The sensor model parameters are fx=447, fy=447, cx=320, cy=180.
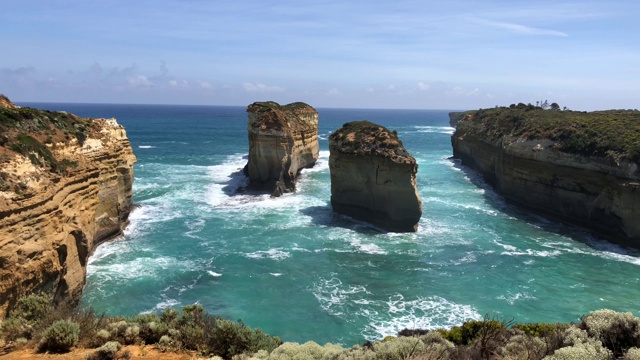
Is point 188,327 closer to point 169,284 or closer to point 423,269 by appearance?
point 169,284

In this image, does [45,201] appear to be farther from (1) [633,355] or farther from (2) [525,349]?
(1) [633,355]

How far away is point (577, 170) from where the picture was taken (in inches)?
1421

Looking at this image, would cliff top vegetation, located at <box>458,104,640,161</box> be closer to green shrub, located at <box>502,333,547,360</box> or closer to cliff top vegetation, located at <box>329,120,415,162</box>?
cliff top vegetation, located at <box>329,120,415,162</box>

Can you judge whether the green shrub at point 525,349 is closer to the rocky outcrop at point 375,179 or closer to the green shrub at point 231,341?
the green shrub at point 231,341

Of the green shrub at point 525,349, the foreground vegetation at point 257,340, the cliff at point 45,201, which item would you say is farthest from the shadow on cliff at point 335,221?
the green shrub at point 525,349

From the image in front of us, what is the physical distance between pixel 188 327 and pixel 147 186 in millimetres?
37731

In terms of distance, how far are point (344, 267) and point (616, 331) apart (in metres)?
18.3

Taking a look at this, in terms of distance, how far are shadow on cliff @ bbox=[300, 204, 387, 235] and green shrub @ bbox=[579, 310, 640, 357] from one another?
23702mm

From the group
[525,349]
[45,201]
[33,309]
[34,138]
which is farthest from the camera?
[34,138]

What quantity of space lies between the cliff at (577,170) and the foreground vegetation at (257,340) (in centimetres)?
2428

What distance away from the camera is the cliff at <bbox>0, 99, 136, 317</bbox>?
1498cm

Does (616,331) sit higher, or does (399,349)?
(616,331)

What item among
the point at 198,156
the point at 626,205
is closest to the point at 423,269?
the point at 626,205

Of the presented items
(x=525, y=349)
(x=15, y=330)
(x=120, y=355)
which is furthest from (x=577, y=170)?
(x=15, y=330)
